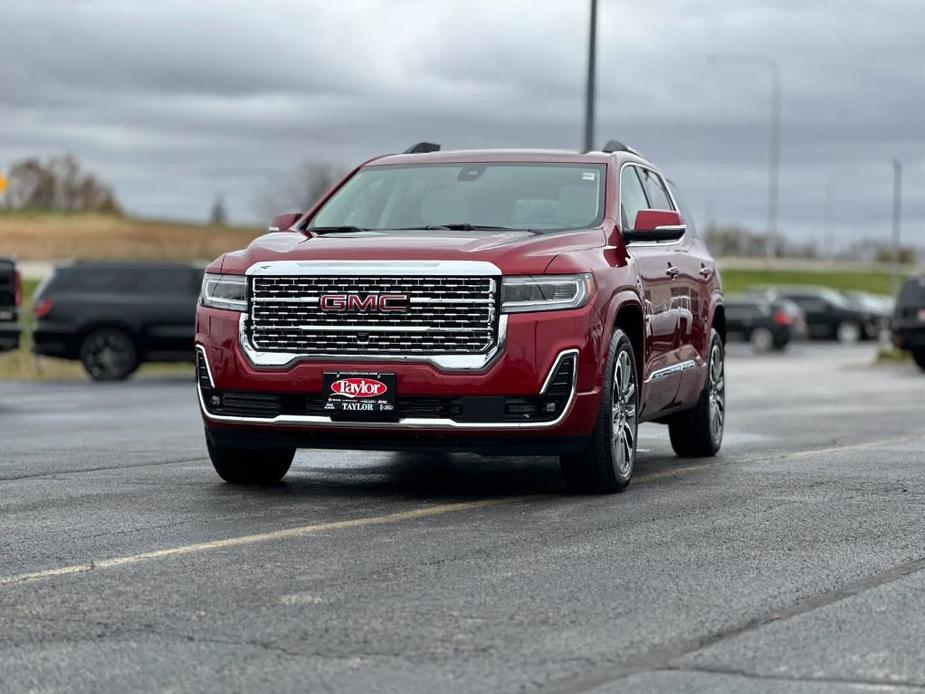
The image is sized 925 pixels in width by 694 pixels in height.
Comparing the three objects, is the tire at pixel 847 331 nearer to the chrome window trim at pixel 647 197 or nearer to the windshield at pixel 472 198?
the chrome window trim at pixel 647 197

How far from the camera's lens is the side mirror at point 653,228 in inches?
406

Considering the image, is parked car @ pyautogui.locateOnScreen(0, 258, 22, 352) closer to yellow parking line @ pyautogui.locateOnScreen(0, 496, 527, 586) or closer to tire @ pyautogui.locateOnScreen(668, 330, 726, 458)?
tire @ pyautogui.locateOnScreen(668, 330, 726, 458)

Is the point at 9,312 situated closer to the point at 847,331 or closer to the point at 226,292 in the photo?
the point at 226,292

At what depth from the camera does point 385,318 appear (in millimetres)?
9211

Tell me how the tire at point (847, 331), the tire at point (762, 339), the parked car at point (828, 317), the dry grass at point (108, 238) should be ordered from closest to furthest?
the tire at point (762, 339) < the parked car at point (828, 317) < the tire at point (847, 331) < the dry grass at point (108, 238)

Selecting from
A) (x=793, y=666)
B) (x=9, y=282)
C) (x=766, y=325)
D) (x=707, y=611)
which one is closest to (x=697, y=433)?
(x=707, y=611)

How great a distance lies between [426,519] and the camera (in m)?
8.59

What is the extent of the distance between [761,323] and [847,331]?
11.1 m

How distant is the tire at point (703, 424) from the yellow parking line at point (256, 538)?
9.96ft

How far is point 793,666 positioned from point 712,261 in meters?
7.69

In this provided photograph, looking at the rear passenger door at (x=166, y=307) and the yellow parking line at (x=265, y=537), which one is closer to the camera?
the yellow parking line at (x=265, y=537)

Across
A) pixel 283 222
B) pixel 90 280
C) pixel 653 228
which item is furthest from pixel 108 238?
pixel 653 228

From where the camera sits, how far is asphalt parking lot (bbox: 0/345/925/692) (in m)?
5.32

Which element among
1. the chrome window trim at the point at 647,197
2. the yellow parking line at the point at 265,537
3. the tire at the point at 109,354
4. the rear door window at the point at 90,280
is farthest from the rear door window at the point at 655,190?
the rear door window at the point at 90,280
